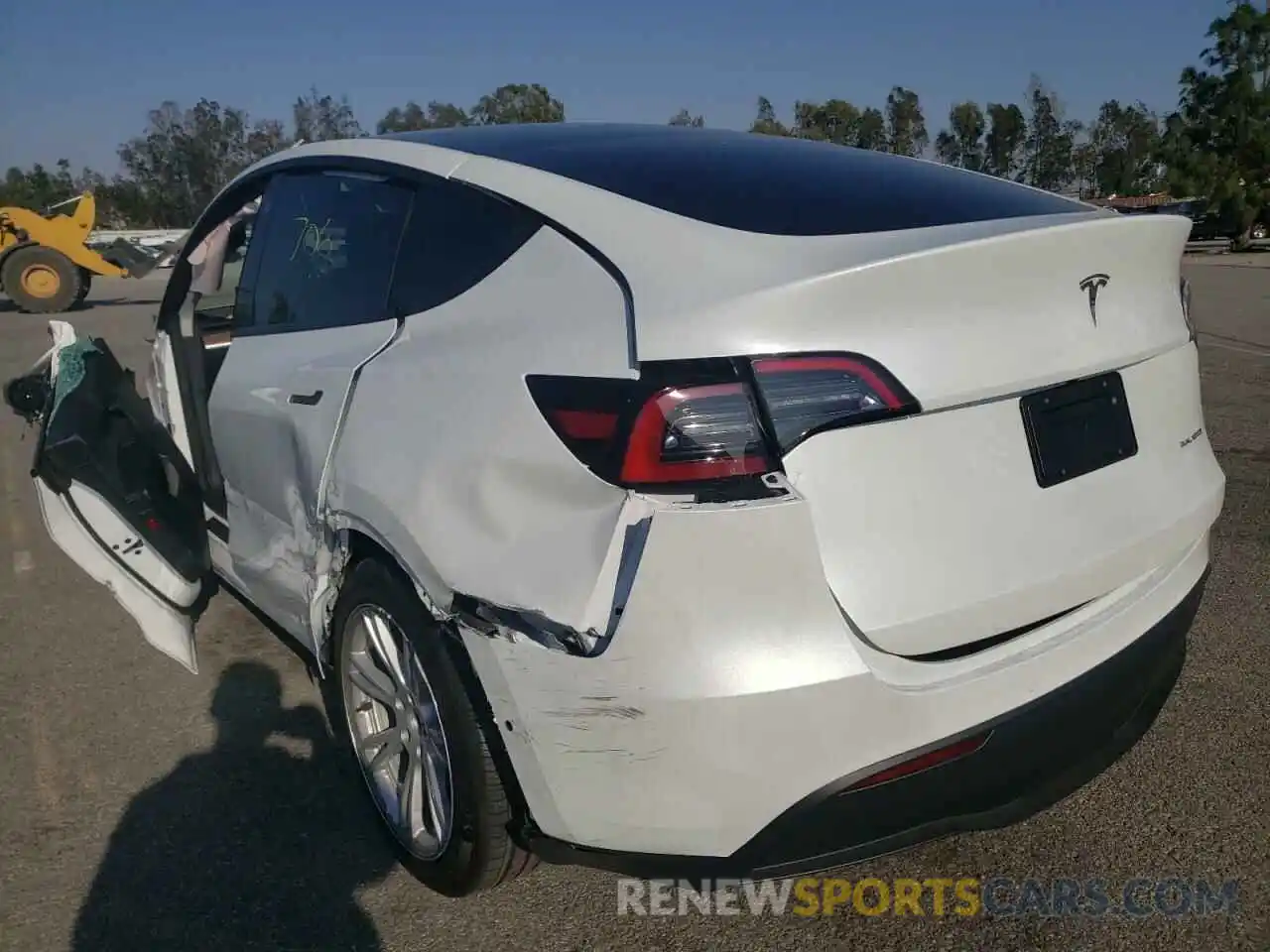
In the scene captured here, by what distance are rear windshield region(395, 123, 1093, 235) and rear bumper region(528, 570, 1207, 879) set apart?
95 centimetres

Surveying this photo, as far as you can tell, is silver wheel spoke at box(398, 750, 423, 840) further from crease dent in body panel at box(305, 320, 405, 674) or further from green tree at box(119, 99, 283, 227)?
green tree at box(119, 99, 283, 227)

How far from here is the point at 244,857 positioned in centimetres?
251

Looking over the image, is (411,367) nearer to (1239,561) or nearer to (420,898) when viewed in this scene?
(420,898)

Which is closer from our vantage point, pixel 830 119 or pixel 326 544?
pixel 326 544

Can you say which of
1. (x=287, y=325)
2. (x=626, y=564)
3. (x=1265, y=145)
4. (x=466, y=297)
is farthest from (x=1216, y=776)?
(x=1265, y=145)

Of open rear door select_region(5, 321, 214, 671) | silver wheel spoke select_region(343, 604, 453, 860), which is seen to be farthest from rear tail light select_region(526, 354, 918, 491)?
open rear door select_region(5, 321, 214, 671)

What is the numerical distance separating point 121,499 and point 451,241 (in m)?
1.79

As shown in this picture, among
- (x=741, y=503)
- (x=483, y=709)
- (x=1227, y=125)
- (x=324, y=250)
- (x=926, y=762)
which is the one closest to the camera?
(x=741, y=503)

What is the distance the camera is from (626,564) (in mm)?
1712

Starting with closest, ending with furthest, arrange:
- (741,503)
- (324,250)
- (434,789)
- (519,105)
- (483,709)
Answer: (741,503) < (483,709) < (434,789) < (324,250) < (519,105)

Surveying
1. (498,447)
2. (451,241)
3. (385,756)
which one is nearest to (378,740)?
(385,756)

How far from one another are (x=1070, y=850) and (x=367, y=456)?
1830 millimetres

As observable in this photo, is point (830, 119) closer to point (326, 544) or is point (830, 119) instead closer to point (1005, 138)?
point (1005, 138)

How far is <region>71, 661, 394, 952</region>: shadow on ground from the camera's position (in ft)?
7.45
